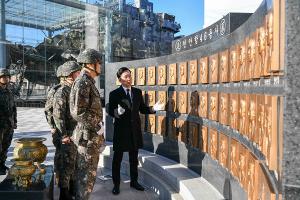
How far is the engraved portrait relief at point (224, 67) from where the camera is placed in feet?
10.9

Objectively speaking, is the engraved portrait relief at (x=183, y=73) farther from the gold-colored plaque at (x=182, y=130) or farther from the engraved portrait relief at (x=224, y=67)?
the engraved portrait relief at (x=224, y=67)

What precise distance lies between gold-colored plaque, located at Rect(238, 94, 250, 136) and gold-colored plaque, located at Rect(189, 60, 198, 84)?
1561 millimetres

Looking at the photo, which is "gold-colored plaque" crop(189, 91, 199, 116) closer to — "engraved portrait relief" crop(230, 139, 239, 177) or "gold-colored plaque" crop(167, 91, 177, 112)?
"gold-colored plaque" crop(167, 91, 177, 112)

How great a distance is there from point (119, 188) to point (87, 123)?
158cm

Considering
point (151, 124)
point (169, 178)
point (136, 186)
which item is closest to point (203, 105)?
point (169, 178)

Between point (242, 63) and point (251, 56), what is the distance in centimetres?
29

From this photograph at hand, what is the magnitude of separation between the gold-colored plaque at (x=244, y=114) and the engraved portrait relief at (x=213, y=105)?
2.65ft

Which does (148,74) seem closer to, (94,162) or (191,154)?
(191,154)

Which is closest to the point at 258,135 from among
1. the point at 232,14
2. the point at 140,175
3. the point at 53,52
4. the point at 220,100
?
the point at 220,100

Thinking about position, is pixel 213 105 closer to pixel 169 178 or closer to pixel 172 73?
pixel 169 178

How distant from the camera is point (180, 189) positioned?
4.09 m

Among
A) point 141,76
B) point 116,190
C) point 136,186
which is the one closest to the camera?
point 116,190

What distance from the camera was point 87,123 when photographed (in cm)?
351

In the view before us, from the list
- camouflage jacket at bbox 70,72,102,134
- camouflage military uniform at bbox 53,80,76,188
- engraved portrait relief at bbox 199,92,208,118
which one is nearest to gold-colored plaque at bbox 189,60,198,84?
engraved portrait relief at bbox 199,92,208,118
